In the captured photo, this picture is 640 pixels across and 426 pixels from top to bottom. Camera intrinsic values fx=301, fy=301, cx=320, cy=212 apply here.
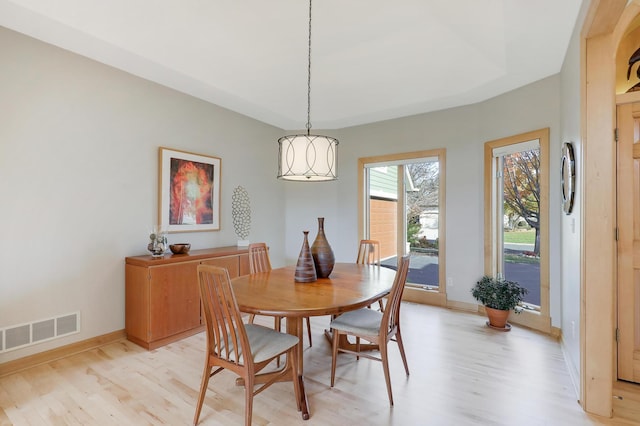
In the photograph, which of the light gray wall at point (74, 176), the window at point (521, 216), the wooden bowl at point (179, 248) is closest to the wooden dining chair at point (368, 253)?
the window at point (521, 216)

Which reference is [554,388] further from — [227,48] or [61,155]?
[61,155]

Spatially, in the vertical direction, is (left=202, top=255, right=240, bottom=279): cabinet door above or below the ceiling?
below

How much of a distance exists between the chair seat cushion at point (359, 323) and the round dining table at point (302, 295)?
0.88ft

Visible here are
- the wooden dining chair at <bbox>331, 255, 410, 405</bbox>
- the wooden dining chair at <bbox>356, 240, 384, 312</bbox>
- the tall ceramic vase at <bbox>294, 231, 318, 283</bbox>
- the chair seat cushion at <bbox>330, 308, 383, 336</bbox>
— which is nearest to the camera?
the wooden dining chair at <bbox>331, 255, 410, 405</bbox>

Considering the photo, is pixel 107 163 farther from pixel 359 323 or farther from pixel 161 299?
pixel 359 323

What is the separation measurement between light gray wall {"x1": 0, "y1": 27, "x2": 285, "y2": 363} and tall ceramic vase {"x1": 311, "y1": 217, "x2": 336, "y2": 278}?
1985 mm

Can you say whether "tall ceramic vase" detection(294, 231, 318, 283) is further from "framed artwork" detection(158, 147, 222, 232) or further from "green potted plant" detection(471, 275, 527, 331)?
"green potted plant" detection(471, 275, 527, 331)

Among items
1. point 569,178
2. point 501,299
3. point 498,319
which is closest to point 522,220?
point 501,299

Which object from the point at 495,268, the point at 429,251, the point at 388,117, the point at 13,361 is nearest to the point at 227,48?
the point at 388,117

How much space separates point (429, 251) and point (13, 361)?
4553 millimetres

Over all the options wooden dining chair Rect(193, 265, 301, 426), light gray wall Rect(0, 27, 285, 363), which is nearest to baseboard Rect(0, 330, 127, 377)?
light gray wall Rect(0, 27, 285, 363)

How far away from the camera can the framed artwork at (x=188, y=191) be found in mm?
3441

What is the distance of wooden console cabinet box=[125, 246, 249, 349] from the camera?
2.86 meters

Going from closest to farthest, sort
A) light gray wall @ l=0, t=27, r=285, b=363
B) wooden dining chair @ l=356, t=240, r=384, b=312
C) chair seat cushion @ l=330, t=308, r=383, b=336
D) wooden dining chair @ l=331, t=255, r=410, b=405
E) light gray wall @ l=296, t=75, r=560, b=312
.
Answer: wooden dining chair @ l=331, t=255, r=410, b=405
chair seat cushion @ l=330, t=308, r=383, b=336
light gray wall @ l=0, t=27, r=285, b=363
light gray wall @ l=296, t=75, r=560, b=312
wooden dining chair @ l=356, t=240, r=384, b=312
